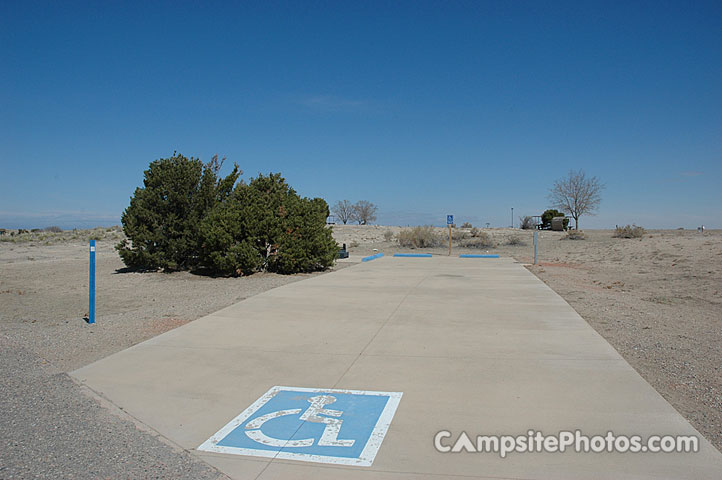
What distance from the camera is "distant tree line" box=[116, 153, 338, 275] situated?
17.5 m

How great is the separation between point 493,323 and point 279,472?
6011 mm

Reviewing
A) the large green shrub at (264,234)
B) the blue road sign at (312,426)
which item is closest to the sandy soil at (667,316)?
the blue road sign at (312,426)

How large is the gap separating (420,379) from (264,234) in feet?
40.7

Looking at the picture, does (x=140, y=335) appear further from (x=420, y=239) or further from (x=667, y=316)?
(x=420, y=239)

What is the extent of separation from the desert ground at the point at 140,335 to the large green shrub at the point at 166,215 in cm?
71

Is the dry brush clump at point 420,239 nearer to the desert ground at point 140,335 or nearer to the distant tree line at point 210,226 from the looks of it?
the desert ground at point 140,335

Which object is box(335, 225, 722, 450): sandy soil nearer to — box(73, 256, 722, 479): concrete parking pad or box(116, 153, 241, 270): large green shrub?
box(73, 256, 722, 479): concrete parking pad

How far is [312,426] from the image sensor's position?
5027mm

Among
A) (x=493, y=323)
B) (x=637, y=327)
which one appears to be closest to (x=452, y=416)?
(x=493, y=323)

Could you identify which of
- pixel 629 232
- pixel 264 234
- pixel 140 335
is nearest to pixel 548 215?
pixel 629 232

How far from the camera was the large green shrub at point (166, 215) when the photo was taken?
17938 mm

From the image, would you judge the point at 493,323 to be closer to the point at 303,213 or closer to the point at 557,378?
the point at 557,378

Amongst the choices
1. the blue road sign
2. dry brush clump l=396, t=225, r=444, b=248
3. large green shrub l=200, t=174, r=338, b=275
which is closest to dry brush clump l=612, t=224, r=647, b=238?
dry brush clump l=396, t=225, r=444, b=248

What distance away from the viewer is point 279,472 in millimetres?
4156
